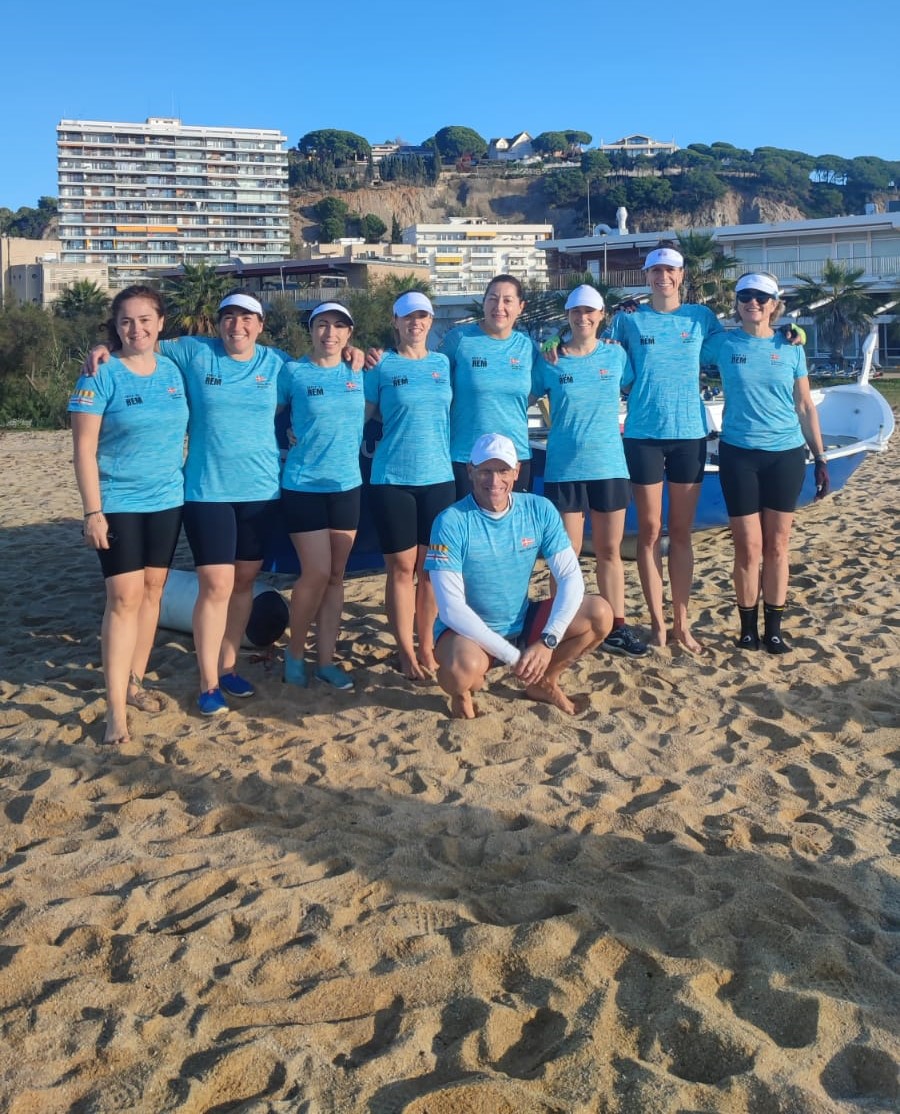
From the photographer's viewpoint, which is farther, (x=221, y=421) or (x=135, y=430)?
(x=221, y=421)

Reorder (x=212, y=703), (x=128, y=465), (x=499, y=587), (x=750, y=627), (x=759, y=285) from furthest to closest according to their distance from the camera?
(x=750, y=627) → (x=759, y=285) → (x=212, y=703) → (x=499, y=587) → (x=128, y=465)

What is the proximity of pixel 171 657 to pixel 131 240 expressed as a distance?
392 ft

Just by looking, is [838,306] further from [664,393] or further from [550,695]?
[550,695]

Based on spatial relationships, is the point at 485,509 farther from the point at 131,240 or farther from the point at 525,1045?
the point at 131,240

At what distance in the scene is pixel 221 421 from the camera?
4.37 metres

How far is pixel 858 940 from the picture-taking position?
2740 mm

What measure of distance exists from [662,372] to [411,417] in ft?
4.56

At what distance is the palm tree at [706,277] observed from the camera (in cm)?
3838

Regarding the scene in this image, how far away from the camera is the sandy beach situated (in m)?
2.22

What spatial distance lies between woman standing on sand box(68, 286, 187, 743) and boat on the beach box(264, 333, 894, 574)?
200cm

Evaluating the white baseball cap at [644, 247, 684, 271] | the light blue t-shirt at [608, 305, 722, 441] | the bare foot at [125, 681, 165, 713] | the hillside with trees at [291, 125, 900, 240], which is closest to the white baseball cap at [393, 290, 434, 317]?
the light blue t-shirt at [608, 305, 722, 441]

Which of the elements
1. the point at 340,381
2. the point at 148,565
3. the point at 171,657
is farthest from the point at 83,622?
the point at 340,381

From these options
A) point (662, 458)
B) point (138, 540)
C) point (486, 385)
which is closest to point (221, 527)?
point (138, 540)

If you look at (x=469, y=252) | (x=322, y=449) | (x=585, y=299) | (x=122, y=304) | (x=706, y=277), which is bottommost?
(x=322, y=449)
